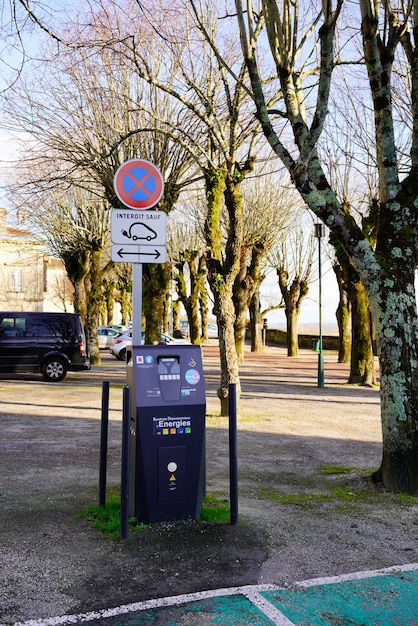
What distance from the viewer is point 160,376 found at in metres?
5.21

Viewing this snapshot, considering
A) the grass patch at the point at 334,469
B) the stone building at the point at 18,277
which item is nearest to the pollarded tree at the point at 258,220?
the grass patch at the point at 334,469

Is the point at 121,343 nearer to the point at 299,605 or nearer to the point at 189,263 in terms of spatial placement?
the point at 189,263

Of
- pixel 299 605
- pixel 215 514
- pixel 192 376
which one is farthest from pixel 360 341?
pixel 299 605

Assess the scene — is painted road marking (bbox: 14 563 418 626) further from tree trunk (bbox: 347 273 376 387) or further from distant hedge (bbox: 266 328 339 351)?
distant hedge (bbox: 266 328 339 351)

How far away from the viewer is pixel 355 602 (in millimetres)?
3943

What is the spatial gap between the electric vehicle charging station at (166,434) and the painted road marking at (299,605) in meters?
1.27

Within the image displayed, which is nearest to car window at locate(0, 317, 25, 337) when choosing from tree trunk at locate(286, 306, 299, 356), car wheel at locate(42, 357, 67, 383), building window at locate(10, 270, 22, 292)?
car wheel at locate(42, 357, 67, 383)

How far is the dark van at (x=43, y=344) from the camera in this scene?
18.8 metres

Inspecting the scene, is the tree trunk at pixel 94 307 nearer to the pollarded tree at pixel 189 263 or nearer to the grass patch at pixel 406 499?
the pollarded tree at pixel 189 263

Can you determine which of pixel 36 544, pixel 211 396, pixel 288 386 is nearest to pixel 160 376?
pixel 36 544

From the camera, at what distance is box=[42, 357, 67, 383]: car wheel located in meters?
19.3

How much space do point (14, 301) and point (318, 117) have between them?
55.3 meters

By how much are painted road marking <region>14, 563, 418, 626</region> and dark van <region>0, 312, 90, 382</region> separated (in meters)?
15.8

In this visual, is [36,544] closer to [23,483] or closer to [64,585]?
[64,585]
